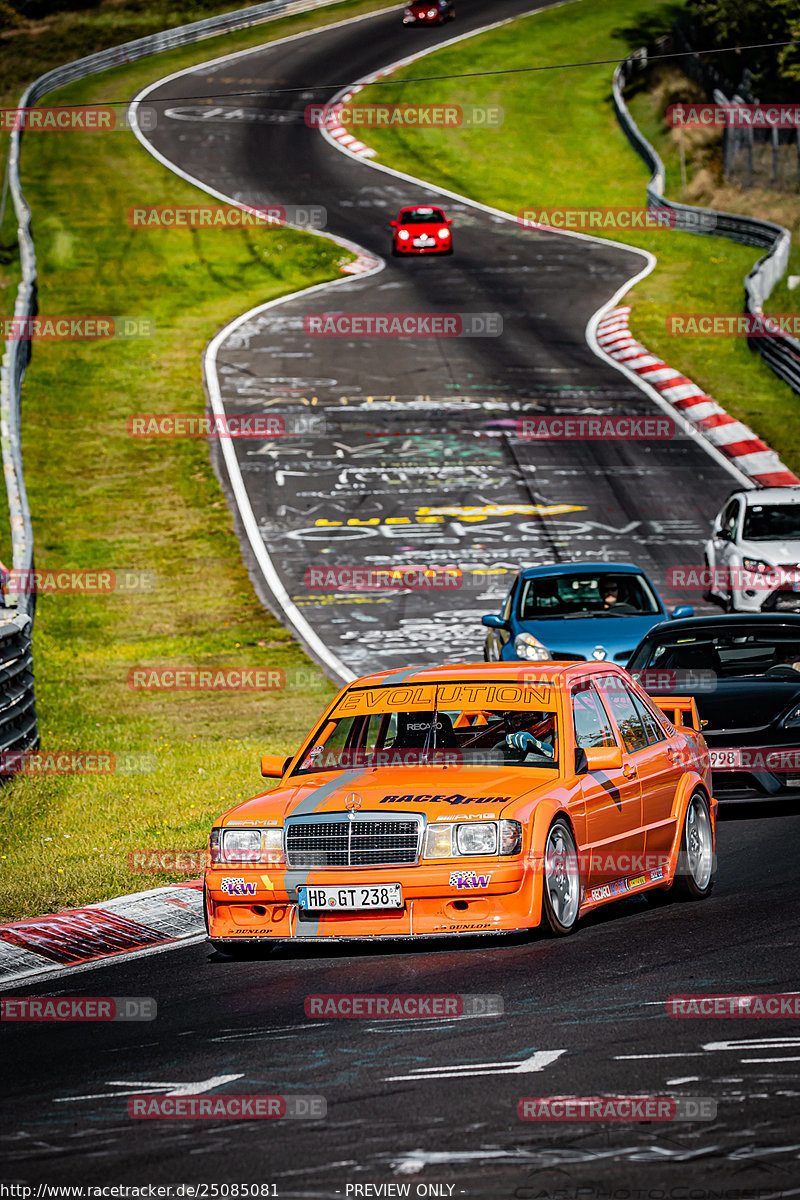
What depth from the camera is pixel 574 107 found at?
209 feet

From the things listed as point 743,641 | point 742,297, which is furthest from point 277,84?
point 743,641

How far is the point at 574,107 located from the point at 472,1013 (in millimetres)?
60233

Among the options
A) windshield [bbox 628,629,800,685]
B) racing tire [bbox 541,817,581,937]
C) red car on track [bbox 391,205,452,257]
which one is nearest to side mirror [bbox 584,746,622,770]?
racing tire [bbox 541,817,581,937]

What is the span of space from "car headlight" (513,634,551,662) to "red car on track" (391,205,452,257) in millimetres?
30491

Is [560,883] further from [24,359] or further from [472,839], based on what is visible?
[24,359]

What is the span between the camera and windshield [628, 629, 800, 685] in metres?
13.8

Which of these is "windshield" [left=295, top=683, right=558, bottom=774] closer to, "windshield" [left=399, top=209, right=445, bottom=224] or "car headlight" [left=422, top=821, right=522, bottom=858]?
"car headlight" [left=422, top=821, right=522, bottom=858]

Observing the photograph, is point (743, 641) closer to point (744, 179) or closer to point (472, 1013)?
point (472, 1013)
